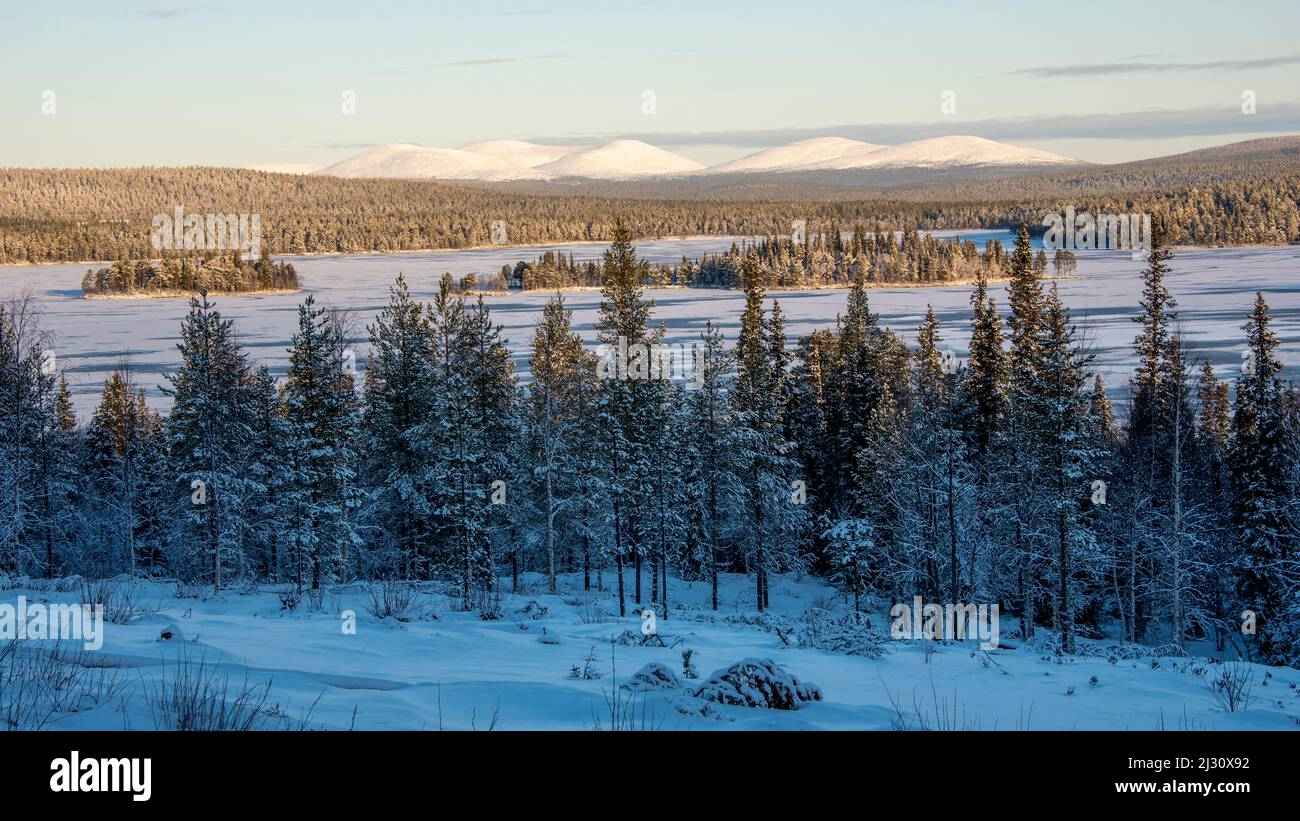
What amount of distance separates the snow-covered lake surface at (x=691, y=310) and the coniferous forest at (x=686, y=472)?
53.9 feet

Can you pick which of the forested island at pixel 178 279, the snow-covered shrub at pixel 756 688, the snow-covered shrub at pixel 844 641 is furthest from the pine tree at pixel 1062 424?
the forested island at pixel 178 279

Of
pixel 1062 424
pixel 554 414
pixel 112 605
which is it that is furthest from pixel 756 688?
pixel 554 414

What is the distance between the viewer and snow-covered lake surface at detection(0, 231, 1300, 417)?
7075 cm

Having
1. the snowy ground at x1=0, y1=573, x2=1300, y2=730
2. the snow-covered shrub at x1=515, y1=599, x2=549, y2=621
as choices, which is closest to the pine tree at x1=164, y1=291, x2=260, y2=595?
the snow-covered shrub at x1=515, y1=599, x2=549, y2=621

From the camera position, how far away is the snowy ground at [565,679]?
633 cm

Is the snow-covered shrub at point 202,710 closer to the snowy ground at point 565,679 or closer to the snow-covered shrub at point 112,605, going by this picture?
the snowy ground at point 565,679

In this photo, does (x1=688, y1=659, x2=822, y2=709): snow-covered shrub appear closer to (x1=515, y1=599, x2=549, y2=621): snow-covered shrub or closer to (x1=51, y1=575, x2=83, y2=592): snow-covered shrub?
(x1=515, y1=599, x2=549, y2=621): snow-covered shrub

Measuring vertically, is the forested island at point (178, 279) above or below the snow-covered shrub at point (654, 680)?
above

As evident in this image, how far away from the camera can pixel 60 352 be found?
3179 inches

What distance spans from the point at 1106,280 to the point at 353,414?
403 feet

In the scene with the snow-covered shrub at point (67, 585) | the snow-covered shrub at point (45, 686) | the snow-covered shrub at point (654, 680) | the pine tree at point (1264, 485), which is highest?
the snow-covered shrub at point (45, 686)

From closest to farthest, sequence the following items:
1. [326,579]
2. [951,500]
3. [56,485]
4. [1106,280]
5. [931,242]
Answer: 1. [951,500]
2. [326,579]
3. [56,485]
4. [1106,280]
5. [931,242]
